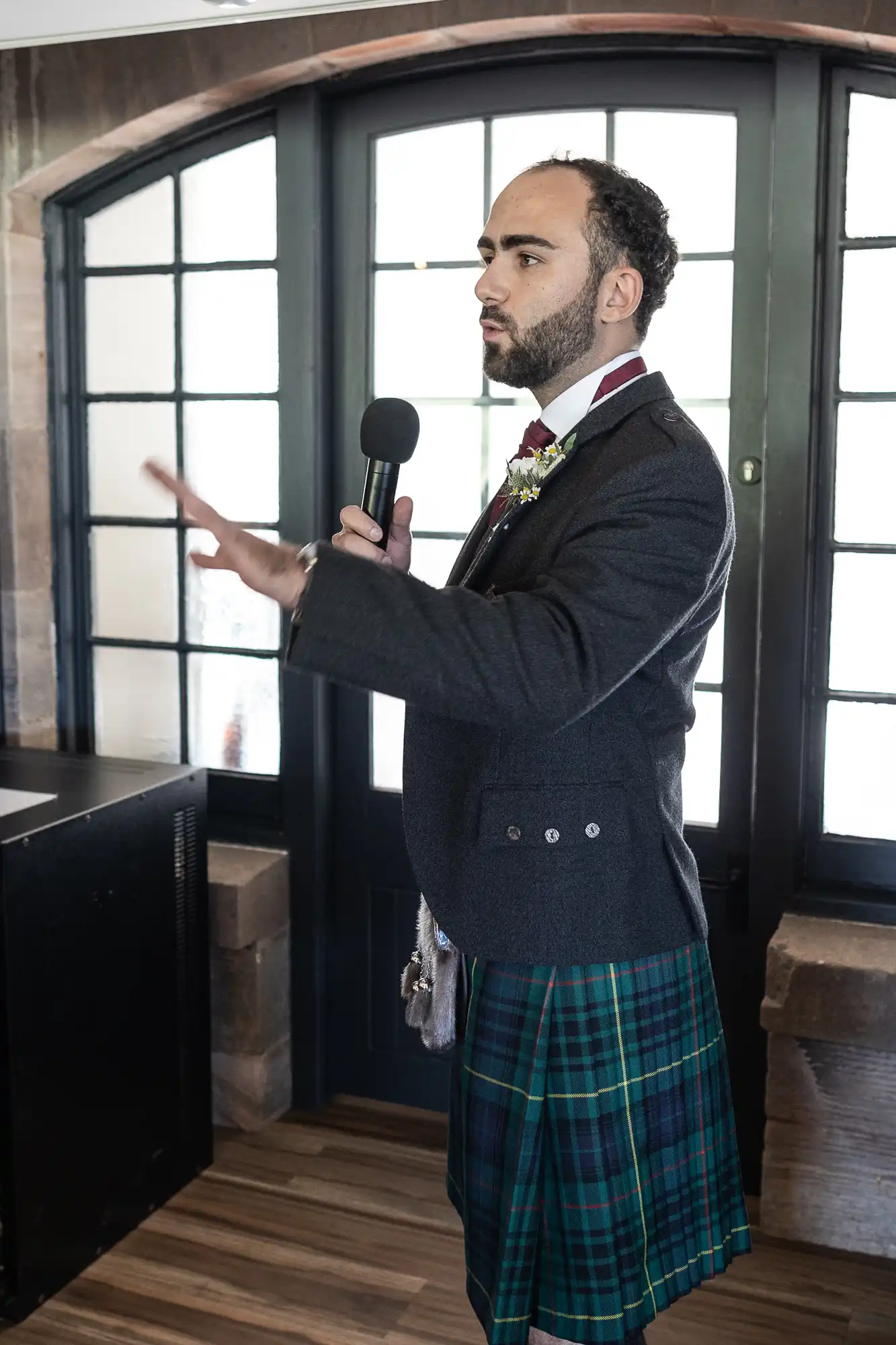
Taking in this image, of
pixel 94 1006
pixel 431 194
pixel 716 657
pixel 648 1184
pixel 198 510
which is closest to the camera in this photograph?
pixel 198 510

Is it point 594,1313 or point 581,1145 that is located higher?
point 581,1145

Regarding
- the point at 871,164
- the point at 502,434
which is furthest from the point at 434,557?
the point at 871,164

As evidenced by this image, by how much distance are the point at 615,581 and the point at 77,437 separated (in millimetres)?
2100

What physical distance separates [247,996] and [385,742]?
24.0 inches

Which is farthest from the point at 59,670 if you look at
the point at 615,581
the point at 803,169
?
the point at 615,581

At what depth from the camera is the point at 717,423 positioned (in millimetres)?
2588

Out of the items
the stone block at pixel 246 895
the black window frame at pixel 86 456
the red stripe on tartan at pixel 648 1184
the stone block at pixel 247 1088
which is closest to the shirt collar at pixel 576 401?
the red stripe on tartan at pixel 648 1184

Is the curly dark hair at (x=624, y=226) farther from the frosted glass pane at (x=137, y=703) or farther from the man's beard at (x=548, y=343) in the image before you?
the frosted glass pane at (x=137, y=703)

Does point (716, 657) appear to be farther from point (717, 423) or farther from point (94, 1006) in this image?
point (94, 1006)

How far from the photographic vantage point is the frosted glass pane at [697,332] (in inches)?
101

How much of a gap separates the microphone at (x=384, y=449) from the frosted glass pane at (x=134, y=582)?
1461 millimetres

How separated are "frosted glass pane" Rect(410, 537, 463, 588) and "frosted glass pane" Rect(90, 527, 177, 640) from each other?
0.57 metres

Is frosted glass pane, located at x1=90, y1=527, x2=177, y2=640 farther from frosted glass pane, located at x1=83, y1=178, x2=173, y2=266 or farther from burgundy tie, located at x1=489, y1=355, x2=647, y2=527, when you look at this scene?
burgundy tie, located at x1=489, y1=355, x2=647, y2=527

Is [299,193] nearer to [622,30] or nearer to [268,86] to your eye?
[268,86]
